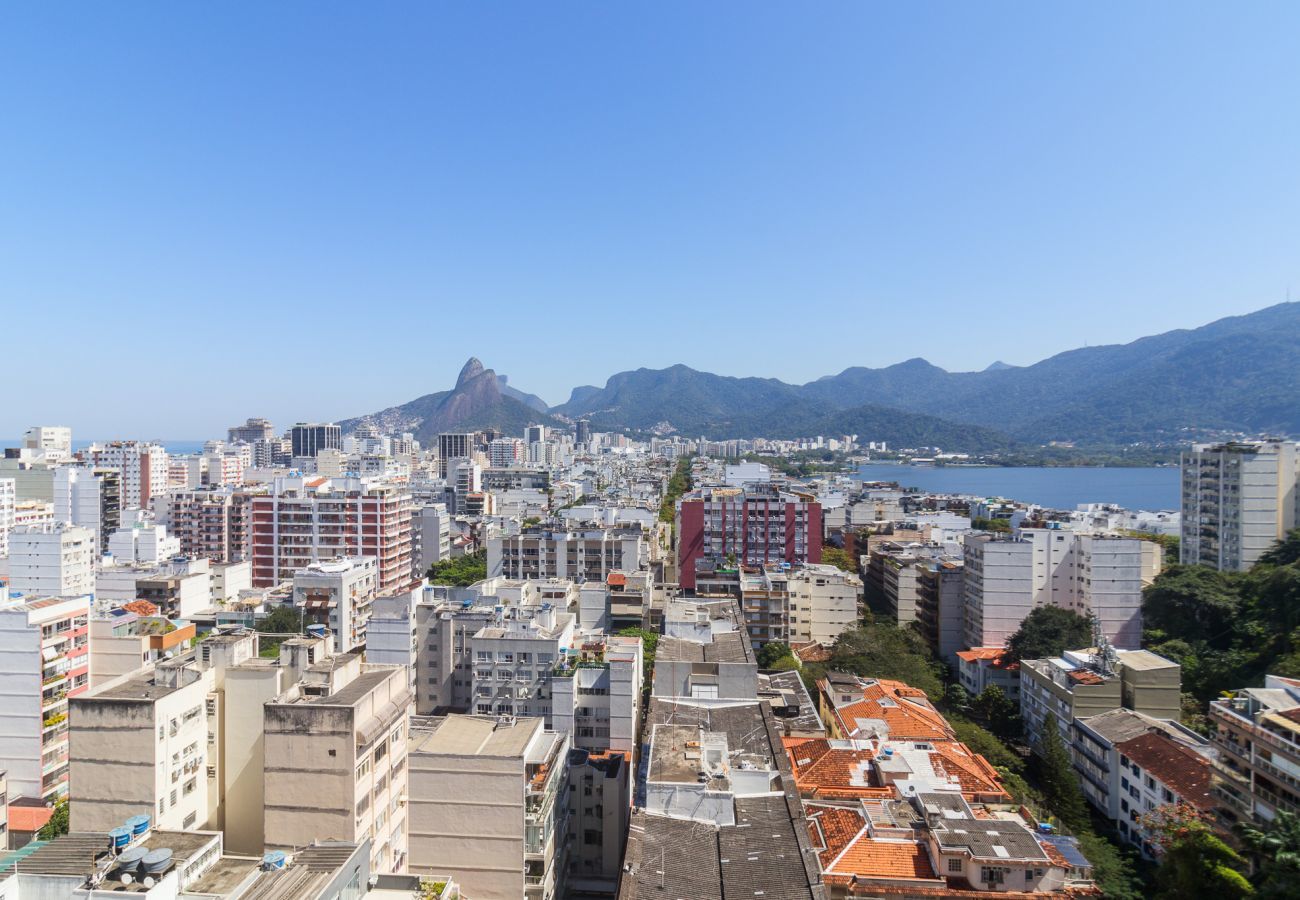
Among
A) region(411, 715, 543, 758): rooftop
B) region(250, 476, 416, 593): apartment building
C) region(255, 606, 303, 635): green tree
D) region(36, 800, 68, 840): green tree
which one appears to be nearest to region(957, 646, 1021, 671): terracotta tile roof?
region(411, 715, 543, 758): rooftop

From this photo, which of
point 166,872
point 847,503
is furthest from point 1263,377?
point 166,872

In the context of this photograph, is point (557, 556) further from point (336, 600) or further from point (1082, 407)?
point (1082, 407)

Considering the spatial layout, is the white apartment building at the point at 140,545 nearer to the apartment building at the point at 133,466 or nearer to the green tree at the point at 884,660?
the apartment building at the point at 133,466

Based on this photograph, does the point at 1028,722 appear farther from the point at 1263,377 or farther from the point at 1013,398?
the point at 1013,398

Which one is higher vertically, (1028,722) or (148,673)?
(148,673)

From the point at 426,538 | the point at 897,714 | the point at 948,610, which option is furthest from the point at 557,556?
the point at 897,714

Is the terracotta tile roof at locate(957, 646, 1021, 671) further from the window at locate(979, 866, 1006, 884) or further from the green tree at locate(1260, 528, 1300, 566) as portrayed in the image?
the window at locate(979, 866, 1006, 884)
